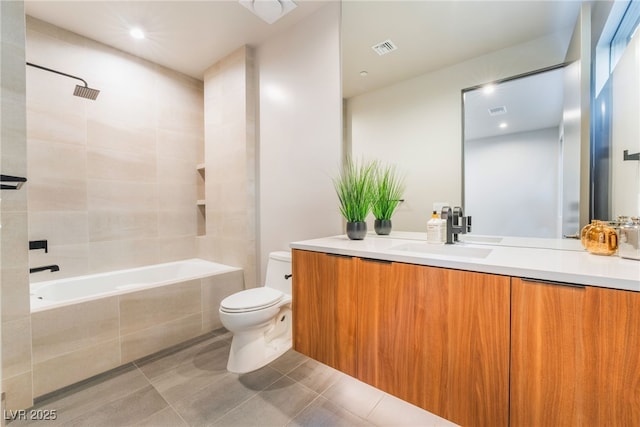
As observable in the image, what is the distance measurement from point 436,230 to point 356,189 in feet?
1.80

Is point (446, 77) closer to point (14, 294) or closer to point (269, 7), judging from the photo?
point (269, 7)

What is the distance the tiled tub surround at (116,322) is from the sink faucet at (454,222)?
1888mm

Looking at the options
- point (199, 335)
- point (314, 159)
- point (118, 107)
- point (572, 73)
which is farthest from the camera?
point (118, 107)

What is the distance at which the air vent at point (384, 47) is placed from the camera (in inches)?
67.1

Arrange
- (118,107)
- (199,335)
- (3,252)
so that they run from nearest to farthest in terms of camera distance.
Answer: (3,252)
(199,335)
(118,107)

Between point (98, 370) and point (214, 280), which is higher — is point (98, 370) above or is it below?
below

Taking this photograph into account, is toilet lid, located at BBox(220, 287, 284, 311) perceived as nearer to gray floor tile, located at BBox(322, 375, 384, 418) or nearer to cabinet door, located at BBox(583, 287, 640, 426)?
gray floor tile, located at BBox(322, 375, 384, 418)

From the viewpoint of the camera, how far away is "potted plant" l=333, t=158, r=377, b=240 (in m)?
1.70

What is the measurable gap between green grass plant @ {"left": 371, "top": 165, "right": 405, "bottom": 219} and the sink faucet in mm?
348

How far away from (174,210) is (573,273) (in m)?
3.19

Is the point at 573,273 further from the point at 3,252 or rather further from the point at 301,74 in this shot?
the point at 3,252

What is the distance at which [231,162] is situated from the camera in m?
2.63

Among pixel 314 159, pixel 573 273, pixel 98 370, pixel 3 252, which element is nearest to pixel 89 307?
pixel 98 370

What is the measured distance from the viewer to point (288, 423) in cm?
134
